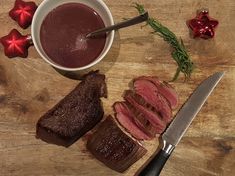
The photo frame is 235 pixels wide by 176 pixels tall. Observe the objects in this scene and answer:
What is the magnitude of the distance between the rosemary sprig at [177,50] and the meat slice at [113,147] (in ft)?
0.96

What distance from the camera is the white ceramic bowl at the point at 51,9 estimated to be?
5.36 ft

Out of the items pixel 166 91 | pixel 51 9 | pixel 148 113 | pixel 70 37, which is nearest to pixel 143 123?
pixel 148 113

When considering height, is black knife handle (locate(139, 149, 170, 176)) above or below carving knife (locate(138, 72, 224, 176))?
below

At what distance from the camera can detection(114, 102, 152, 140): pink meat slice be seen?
1.77 m

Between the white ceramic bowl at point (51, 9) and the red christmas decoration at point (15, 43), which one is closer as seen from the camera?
the white ceramic bowl at point (51, 9)

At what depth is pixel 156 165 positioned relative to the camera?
171 centimetres

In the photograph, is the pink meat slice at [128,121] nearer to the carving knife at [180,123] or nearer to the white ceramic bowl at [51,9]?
the carving knife at [180,123]

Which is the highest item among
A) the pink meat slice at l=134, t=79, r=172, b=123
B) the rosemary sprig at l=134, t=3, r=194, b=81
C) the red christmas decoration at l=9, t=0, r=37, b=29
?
the red christmas decoration at l=9, t=0, r=37, b=29

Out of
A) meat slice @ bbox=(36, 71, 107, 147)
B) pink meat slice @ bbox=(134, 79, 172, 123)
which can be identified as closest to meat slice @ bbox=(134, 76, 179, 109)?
pink meat slice @ bbox=(134, 79, 172, 123)

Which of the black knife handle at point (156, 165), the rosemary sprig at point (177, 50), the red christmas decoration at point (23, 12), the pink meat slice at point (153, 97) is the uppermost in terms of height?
the red christmas decoration at point (23, 12)

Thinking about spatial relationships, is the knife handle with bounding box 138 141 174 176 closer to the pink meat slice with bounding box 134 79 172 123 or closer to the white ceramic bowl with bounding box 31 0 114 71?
the pink meat slice with bounding box 134 79 172 123

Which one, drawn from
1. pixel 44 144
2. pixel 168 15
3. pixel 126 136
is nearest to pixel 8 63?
pixel 44 144

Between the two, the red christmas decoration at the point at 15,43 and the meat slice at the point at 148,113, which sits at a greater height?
the red christmas decoration at the point at 15,43

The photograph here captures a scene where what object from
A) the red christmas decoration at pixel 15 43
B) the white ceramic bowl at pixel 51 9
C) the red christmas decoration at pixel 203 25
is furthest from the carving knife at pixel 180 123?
the red christmas decoration at pixel 15 43
